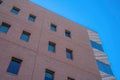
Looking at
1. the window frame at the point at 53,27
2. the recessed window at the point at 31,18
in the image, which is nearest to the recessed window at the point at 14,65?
the recessed window at the point at 31,18

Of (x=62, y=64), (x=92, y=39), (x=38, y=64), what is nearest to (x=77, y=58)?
(x=62, y=64)

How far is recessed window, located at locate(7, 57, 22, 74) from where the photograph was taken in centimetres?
1248

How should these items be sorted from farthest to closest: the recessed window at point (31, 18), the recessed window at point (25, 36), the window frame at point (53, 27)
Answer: the window frame at point (53, 27) < the recessed window at point (31, 18) < the recessed window at point (25, 36)

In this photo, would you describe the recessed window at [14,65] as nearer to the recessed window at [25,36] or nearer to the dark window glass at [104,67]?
the recessed window at [25,36]

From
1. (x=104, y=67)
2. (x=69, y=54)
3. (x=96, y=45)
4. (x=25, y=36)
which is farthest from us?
(x=96, y=45)

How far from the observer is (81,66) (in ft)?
54.0

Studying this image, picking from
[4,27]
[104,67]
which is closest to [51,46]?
[4,27]

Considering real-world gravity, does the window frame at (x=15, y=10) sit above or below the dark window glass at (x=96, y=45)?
above

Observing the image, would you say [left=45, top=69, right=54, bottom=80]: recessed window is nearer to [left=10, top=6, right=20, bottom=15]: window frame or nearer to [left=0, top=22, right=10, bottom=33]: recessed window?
[left=0, top=22, right=10, bottom=33]: recessed window

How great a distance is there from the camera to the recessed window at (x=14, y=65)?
12475 millimetres

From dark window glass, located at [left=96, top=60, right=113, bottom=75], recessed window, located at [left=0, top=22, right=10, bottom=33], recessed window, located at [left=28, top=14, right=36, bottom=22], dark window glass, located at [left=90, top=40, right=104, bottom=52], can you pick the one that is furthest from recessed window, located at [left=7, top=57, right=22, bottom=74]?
dark window glass, located at [left=90, top=40, right=104, bottom=52]

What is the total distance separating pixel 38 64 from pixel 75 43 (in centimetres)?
651

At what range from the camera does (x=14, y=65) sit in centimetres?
1295

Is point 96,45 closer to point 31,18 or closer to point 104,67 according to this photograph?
point 104,67
